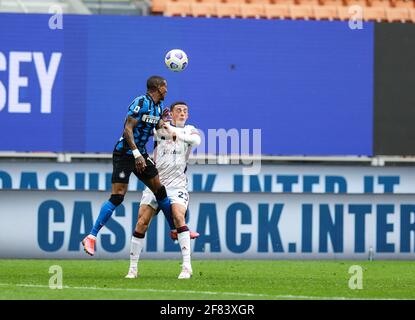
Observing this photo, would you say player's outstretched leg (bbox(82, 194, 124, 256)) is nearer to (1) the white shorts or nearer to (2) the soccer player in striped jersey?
(2) the soccer player in striped jersey

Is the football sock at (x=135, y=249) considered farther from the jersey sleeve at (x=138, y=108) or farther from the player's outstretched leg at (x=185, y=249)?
the jersey sleeve at (x=138, y=108)

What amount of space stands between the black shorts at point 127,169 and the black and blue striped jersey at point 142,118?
87mm

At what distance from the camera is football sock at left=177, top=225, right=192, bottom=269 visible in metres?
12.3

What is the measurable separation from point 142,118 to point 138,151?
0.36 m

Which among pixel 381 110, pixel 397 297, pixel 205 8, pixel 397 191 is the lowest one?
pixel 397 297

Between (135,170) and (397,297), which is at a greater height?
(135,170)

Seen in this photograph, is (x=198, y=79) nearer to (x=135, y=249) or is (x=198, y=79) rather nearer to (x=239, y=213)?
(x=239, y=213)

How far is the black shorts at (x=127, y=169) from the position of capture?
1227cm

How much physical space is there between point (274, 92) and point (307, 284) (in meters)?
5.61

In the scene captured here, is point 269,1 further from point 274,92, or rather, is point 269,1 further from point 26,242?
point 26,242

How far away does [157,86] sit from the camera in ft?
40.4
